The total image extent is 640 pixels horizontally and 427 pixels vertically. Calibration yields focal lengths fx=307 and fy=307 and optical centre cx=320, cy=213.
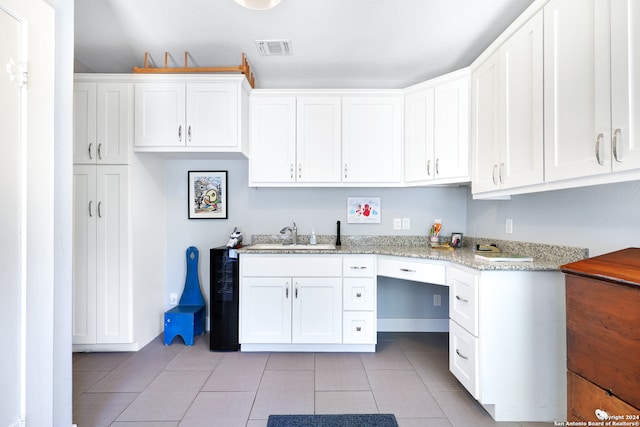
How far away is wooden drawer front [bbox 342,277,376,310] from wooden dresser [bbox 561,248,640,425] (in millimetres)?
1489

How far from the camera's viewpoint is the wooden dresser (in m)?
1.04

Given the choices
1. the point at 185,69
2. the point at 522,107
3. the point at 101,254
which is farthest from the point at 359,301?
the point at 185,69

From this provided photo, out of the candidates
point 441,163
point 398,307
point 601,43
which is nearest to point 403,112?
point 441,163

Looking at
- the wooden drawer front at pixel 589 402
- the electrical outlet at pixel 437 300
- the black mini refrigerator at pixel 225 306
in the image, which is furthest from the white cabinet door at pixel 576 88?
the black mini refrigerator at pixel 225 306

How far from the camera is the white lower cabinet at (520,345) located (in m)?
1.72

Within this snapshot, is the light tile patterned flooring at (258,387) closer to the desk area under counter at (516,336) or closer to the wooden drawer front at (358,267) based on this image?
the desk area under counter at (516,336)

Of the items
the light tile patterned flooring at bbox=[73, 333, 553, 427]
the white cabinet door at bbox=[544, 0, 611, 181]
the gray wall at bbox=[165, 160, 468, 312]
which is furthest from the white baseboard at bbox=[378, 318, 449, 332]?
the white cabinet door at bbox=[544, 0, 611, 181]

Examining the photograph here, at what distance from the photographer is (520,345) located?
5.74ft

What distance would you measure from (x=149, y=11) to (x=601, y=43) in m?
2.56

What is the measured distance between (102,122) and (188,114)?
71cm

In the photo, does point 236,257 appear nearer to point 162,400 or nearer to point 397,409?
point 162,400

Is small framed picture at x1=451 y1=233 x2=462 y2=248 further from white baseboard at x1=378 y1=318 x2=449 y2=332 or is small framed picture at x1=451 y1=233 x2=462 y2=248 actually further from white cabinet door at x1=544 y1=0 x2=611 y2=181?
white cabinet door at x1=544 y1=0 x2=611 y2=181

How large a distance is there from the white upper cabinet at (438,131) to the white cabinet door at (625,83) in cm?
124

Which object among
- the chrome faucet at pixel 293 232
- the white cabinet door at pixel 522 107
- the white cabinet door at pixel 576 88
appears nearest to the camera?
the white cabinet door at pixel 576 88
